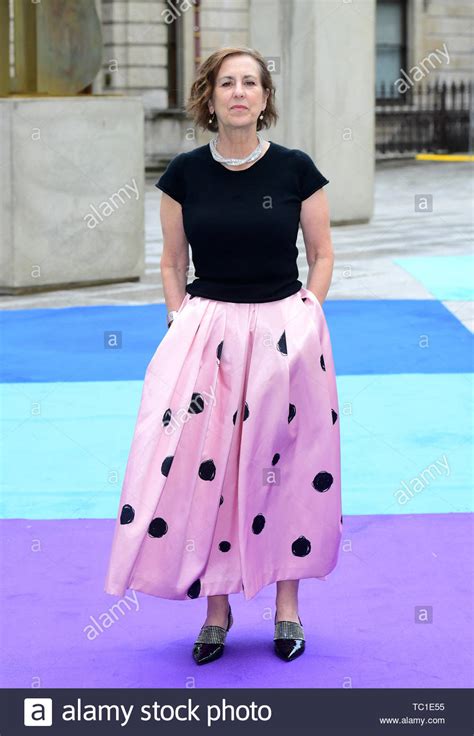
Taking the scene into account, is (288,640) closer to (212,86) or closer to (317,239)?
(317,239)

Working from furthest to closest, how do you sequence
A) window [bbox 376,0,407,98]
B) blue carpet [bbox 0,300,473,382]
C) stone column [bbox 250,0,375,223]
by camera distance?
window [bbox 376,0,407,98] → stone column [bbox 250,0,375,223] → blue carpet [bbox 0,300,473,382]

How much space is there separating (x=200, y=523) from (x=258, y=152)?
1.17 metres

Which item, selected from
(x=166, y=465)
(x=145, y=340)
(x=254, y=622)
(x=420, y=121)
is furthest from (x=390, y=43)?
(x=166, y=465)

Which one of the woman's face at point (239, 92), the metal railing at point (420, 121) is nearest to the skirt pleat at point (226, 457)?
the woman's face at point (239, 92)

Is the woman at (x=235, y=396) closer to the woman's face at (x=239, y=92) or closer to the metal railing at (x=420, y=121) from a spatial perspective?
the woman's face at (x=239, y=92)

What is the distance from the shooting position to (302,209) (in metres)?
4.88

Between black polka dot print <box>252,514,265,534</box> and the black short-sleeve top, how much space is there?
0.68 m

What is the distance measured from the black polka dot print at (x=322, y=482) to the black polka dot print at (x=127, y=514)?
0.59m

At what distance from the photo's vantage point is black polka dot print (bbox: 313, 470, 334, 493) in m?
4.88

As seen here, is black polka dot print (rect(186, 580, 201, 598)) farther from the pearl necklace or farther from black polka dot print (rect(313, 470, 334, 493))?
the pearl necklace

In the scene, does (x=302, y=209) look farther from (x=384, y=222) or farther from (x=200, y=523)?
(x=384, y=222)

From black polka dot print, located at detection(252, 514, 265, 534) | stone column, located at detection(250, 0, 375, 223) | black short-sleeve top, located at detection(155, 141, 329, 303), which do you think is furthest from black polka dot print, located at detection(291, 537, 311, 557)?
stone column, located at detection(250, 0, 375, 223)

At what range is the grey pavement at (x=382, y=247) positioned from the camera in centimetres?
1346

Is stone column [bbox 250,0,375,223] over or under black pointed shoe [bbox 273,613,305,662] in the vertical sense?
over
